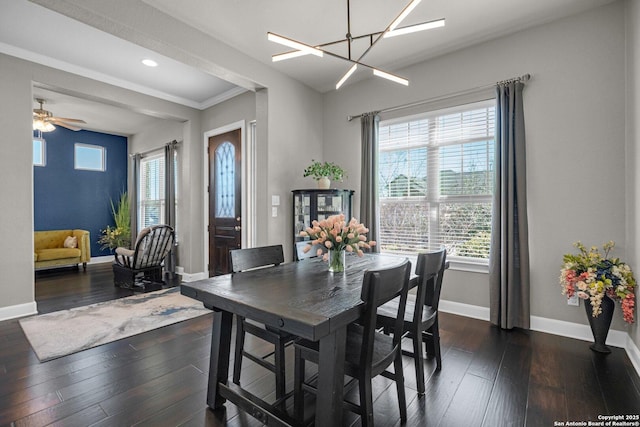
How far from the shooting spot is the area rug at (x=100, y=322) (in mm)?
2740

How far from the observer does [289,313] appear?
134 cm

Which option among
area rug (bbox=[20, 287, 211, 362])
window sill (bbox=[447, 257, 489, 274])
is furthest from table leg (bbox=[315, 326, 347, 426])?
window sill (bbox=[447, 257, 489, 274])

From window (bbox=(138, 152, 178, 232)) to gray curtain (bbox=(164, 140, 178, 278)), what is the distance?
1.41ft

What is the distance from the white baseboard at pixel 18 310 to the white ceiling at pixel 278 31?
2.93 metres

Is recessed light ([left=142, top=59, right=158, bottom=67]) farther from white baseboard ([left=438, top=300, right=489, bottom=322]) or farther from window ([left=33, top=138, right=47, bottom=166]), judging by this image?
white baseboard ([left=438, top=300, right=489, bottom=322])

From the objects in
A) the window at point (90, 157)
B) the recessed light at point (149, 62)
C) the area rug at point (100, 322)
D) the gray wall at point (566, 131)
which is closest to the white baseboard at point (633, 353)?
the gray wall at point (566, 131)

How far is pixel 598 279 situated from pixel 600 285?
89mm

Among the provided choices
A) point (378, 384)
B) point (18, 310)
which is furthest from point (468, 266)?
point (18, 310)

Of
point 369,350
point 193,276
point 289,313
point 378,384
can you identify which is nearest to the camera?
point 289,313

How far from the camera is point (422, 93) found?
367 centimetres

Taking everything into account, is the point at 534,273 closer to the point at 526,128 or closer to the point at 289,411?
the point at 526,128

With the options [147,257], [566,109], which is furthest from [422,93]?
[147,257]

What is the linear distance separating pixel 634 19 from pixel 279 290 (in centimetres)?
337

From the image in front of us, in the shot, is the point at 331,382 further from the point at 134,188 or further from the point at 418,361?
the point at 134,188
